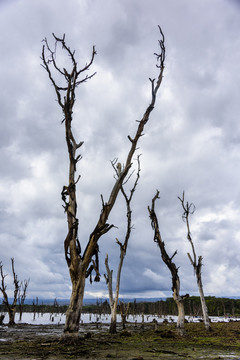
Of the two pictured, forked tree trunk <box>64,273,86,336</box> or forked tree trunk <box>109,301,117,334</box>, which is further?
forked tree trunk <box>109,301,117,334</box>

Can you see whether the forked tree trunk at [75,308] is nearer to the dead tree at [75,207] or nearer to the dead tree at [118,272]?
the dead tree at [75,207]

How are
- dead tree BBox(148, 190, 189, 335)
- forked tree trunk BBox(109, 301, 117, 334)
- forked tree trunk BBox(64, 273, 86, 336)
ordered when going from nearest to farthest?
forked tree trunk BBox(64, 273, 86, 336) < dead tree BBox(148, 190, 189, 335) < forked tree trunk BBox(109, 301, 117, 334)

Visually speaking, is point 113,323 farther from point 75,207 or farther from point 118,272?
point 75,207

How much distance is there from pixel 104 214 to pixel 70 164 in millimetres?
1941

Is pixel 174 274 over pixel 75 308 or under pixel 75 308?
over

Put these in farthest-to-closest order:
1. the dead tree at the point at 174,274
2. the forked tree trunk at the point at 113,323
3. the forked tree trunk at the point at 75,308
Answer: the forked tree trunk at the point at 113,323, the dead tree at the point at 174,274, the forked tree trunk at the point at 75,308

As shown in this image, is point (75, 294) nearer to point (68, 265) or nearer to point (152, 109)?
point (68, 265)

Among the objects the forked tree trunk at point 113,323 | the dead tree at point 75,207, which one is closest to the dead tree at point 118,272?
the forked tree trunk at point 113,323

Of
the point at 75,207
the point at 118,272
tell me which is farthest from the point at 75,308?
the point at 118,272

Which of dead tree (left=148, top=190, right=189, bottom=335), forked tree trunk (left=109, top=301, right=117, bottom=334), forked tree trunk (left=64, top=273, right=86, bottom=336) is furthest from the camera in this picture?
forked tree trunk (left=109, top=301, right=117, bottom=334)

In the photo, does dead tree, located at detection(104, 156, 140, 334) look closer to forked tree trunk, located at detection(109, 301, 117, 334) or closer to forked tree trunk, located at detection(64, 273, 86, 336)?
forked tree trunk, located at detection(109, 301, 117, 334)

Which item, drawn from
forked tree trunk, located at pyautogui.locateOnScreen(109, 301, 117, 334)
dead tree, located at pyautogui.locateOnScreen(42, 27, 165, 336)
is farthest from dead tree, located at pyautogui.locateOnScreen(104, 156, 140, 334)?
dead tree, located at pyautogui.locateOnScreen(42, 27, 165, 336)

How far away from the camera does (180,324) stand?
11.1 m

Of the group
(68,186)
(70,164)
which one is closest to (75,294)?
(68,186)
